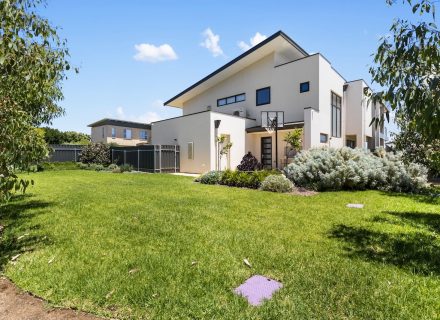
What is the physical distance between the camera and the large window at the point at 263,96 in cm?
2120

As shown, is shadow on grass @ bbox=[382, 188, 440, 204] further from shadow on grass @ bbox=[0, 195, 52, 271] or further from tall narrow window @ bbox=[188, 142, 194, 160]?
tall narrow window @ bbox=[188, 142, 194, 160]

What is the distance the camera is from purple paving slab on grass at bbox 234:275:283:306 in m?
2.97

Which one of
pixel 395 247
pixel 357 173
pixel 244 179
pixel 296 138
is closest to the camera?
pixel 395 247

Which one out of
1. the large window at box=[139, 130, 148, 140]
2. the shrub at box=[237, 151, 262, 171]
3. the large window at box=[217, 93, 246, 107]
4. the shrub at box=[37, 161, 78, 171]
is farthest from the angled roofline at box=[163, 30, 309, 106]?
the large window at box=[139, 130, 148, 140]

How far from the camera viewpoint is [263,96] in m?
21.5

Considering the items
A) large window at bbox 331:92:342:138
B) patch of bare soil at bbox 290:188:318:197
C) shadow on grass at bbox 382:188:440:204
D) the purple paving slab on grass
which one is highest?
large window at bbox 331:92:342:138

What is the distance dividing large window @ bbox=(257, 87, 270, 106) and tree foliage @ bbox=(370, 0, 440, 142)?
692 inches

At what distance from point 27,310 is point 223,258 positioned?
2351 millimetres

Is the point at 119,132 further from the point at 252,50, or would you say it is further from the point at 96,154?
the point at 252,50

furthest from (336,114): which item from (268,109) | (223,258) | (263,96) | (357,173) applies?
(223,258)

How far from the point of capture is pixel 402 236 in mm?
5062

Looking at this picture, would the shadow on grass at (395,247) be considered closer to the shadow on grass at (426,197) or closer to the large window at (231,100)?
the shadow on grass at (426,197)

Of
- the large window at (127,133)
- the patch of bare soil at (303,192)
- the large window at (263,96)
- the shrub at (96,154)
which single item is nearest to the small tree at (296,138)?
the large window at (263,96)

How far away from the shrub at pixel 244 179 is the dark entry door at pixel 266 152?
8.73 m
